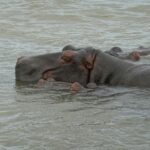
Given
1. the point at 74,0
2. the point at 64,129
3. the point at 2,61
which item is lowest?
the point at 74,0

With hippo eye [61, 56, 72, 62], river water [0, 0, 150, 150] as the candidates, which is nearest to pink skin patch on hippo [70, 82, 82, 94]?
river water [0, 0, 150, 150]

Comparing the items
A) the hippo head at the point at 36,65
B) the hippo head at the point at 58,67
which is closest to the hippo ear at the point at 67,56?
the hippo head at the point at 58,67

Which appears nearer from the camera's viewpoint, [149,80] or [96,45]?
[149,80]

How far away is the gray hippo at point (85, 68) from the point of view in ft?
22.5

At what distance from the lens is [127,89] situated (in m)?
6.74

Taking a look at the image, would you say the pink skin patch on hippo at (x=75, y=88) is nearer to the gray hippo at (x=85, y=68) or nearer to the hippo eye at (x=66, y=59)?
the gray hippo at (x=85, y=68)

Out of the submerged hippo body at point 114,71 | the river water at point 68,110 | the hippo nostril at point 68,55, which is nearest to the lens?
the river water at point 68,110

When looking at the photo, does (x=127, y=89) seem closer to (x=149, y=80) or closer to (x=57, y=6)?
(x=149, y=80)

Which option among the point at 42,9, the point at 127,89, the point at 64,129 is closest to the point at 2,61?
the point at 127,89

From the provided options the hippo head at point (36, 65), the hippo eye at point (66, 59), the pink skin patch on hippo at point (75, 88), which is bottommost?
the pink skin patch on hippo at point (75, 88)

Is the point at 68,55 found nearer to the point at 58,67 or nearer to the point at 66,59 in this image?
the point at 66,59

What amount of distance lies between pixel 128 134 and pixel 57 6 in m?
10.9

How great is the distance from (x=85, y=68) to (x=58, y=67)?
36 centimetres

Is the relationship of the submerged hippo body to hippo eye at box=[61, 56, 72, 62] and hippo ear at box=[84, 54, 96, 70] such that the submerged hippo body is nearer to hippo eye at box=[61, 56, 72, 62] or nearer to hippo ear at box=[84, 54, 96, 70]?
hippo ear at box=[84, 54, 96, 70]
